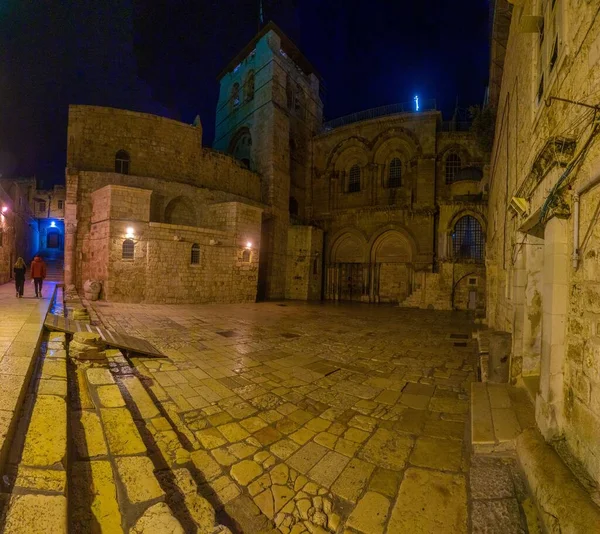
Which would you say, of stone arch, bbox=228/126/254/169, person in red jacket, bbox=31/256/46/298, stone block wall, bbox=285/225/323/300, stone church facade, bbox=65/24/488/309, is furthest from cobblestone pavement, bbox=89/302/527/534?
stone arch, bbox=228/126/254/169

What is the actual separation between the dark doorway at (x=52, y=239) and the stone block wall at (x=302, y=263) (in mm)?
36291

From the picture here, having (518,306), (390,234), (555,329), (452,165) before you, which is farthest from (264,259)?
(555,329)

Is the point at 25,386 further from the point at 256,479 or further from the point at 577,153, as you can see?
the point at 577,153

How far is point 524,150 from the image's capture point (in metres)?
4.76

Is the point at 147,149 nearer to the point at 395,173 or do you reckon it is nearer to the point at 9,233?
the point at 9,233

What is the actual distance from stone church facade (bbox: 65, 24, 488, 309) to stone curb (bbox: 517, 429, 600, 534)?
14639 mm

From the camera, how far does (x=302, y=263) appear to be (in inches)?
843

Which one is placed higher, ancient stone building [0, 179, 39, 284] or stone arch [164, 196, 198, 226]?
stone arch [164, 196, 198, 226]

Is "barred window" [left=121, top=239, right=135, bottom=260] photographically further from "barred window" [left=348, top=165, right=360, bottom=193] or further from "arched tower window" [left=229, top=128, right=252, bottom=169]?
"barred window" [left=348, top=165, right=360, bottom=193]

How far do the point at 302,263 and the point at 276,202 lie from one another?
4.95 meters

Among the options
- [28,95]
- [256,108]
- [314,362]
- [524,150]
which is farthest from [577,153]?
[28,95]

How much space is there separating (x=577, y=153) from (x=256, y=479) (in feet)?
13.1

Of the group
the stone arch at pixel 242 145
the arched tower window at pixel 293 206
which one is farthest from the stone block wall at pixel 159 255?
the stone arch at pixel 242 145

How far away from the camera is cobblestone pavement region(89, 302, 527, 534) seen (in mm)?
2205
